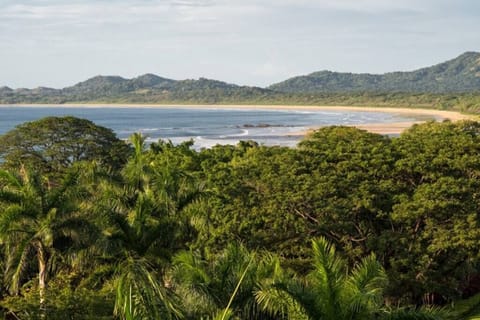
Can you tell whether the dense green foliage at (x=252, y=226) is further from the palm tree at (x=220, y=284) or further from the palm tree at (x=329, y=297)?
the palm tree at (x=329, y=297)

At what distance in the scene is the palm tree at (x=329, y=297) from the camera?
11.1 metres

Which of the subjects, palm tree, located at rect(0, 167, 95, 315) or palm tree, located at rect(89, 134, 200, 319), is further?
palm tree, located at rect(0, 167, 95, 315)

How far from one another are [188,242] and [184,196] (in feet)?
12.7

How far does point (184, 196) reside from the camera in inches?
850

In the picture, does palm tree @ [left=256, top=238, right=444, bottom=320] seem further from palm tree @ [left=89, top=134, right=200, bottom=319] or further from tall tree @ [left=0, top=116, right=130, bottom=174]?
tall tree @ [left=0, top=116, right=130, bottom=174]

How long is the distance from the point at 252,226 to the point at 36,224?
29.3 ft

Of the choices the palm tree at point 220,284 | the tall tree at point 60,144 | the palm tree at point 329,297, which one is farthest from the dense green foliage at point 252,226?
the tall tree at point 60,144

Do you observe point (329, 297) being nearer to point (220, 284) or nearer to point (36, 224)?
point (220, 284)

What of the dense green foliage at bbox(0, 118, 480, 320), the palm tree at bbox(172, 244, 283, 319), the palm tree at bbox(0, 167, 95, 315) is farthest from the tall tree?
the palm tree at bbox(172, 244, 283, 319)

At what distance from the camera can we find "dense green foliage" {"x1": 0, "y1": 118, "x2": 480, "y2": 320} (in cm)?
1441

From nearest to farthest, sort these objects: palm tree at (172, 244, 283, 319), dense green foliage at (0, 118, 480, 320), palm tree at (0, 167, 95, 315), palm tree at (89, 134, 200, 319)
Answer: palm tree at (89, 134, 200, 319) < palm tree at (172, 244, 283, 319) < dense green foliage at (0, 118, 480, 320) < palm tree at (0, 167, 95, 315)

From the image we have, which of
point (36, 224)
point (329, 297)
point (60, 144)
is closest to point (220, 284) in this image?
point (329, 297)

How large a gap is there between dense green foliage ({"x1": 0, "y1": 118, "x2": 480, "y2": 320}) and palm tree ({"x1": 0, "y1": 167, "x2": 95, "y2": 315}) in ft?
0.12

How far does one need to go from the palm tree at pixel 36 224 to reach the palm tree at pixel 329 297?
7306mm
